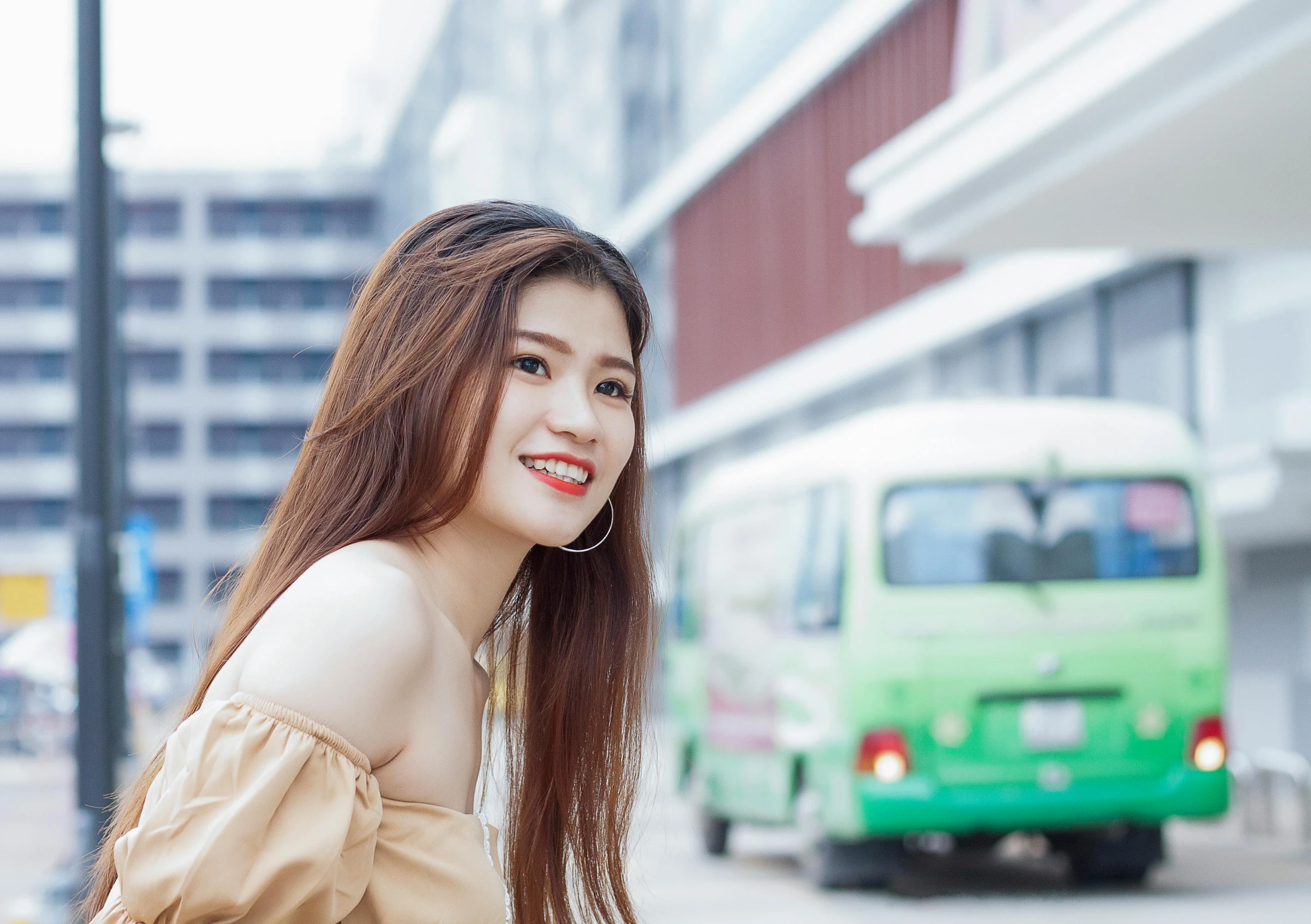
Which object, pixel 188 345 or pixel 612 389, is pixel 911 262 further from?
pixel 188 345

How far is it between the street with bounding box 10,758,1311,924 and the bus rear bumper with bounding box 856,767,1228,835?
1.49 ft

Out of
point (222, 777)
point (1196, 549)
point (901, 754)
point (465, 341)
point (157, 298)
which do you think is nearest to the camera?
point (222, 777)

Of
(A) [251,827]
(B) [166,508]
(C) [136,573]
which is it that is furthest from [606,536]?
(B) [166,508]

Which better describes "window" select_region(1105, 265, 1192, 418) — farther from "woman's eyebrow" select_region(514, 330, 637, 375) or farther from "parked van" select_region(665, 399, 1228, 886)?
"woman's eyebrow" select_region(514, 330, 637, 375)

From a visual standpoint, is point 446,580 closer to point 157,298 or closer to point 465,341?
point 465,341

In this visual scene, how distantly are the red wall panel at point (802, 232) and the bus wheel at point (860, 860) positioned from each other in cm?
1252

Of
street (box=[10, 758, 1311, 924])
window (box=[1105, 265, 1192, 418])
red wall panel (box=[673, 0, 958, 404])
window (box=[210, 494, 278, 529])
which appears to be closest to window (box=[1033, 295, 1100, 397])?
window (box=[1105, 265, 1192, 418])

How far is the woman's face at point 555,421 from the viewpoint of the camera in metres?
1.95

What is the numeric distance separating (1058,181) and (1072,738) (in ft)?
10.4

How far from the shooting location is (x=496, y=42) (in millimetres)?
55719

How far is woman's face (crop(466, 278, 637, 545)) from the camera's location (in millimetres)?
1950

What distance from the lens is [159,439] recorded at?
77125 millimetres

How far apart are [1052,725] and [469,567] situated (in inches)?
350

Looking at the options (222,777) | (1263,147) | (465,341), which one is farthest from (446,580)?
(1263,147)
